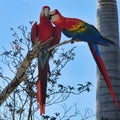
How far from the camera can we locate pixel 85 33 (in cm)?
1044

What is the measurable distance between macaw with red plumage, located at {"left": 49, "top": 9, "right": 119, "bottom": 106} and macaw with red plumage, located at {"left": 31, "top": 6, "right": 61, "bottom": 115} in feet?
0.58

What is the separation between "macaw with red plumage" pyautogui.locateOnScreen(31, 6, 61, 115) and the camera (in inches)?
396

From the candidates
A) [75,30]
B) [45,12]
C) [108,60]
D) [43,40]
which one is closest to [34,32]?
[43,40]

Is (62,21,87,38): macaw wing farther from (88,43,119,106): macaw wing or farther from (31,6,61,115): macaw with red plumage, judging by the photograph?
(88,43,119,106): macaw wing

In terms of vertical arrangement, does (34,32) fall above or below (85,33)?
above

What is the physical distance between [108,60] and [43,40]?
156 centimetres

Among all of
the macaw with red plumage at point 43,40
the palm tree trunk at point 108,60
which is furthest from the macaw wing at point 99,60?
the macaw with red plumage at point 43,40

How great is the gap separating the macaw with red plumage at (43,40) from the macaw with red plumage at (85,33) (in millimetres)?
177

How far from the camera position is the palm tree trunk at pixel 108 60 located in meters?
10.7

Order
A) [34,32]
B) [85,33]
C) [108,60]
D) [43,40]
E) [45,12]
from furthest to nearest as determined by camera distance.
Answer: [108,60], [45,12], [34,32], [43,40], [85,33]

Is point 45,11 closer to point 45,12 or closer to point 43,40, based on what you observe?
point 45,12

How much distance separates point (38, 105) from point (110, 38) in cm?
234

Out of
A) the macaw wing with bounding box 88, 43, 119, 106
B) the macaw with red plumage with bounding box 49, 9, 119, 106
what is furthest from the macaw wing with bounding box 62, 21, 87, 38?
the macaw wing with bounding box 88, 43, 119, 106

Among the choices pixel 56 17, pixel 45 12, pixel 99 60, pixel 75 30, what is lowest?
pixel 99 60
